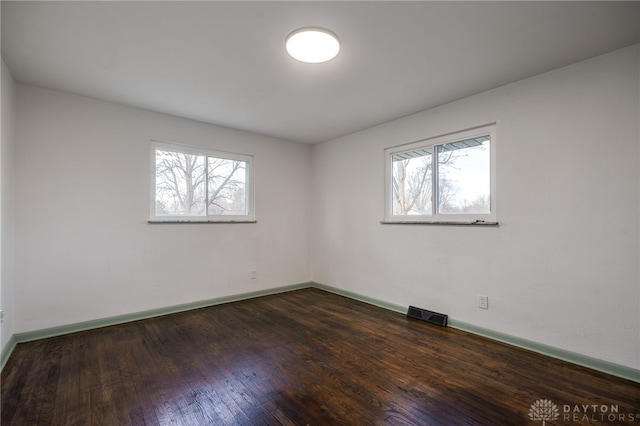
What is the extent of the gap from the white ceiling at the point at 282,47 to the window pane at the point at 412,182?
672mm

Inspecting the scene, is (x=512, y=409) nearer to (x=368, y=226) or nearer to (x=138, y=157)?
(x=368, y=226)

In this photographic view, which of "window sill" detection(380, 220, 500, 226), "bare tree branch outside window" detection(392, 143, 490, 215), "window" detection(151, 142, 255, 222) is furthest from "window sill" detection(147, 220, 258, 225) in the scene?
"bare tree branch outside window" detection(392, 143, 490, 215)

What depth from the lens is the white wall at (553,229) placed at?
2145 millimetres

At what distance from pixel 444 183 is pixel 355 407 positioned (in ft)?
8.23

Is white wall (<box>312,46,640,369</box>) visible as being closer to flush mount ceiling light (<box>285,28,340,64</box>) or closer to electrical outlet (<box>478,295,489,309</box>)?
electrical outlet (<box>478,295,489,309</box>)

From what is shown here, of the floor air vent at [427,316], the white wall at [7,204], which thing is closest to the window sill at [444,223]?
the floor air vent at [427,316]

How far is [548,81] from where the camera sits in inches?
98.8

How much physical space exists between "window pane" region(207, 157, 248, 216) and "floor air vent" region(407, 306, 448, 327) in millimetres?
2697

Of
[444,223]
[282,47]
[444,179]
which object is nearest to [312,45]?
[282,47]

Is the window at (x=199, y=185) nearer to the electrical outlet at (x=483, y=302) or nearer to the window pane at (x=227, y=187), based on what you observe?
the window pane at (x=227, y=187)

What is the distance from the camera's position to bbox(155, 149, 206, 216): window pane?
3.54 metres

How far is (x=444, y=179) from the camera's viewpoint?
3303 mm

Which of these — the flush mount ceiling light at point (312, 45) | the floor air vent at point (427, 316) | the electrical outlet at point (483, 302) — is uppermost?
the flush mount ceiling light at point (312, 45)

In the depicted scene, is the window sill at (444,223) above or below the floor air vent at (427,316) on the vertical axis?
above
